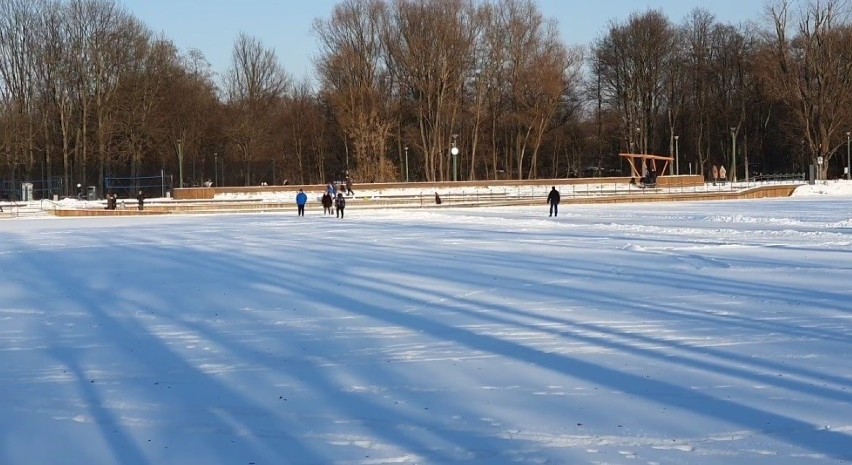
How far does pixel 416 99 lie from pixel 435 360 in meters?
53.3

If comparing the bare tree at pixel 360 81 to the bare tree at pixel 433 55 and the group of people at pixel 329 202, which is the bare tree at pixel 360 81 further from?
the group of people at pixel 329 202

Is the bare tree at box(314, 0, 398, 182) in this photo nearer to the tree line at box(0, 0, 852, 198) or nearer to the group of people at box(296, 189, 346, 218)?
the tree line at box(0, 0, 852, 198)

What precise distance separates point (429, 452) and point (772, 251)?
44.1 ft

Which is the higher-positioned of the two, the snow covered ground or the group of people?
the group of people

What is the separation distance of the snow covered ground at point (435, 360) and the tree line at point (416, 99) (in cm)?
4040

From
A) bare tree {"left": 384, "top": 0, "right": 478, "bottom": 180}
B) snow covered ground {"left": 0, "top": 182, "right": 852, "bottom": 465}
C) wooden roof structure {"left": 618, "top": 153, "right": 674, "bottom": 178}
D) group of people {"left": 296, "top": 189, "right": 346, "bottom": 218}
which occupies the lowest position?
snow covered ground {"left": 0, "top": 182, "right": 852, "bottom": 465}

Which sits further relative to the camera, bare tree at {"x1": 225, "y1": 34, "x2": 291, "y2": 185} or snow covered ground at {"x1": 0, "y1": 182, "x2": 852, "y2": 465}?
bare tree at {"x1": 225, "y1": 34, "x2": 291, "y2": 185}

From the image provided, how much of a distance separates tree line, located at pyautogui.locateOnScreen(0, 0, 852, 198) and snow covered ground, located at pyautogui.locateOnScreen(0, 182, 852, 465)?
40.4 meters

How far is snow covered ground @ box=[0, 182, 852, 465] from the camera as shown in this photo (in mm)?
5832

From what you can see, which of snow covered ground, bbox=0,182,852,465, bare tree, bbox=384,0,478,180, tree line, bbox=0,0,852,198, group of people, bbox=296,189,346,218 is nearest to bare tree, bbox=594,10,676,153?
tree line, bbox=0,0,852,198

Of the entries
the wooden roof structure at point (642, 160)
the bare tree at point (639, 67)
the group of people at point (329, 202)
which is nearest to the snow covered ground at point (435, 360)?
the group of people at point (329, 202)

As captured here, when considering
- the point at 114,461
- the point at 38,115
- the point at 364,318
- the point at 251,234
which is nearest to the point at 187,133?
the point at 38,115

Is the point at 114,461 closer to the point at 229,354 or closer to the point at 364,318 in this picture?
the point at 229,354

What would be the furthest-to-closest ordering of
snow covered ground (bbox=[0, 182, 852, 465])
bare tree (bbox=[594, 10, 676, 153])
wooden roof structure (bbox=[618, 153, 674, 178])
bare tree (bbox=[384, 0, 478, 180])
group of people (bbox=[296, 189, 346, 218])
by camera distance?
bare tree (bbox=[594, 10, 676, 153]), bare tree (bbox=[384, 0, 478, 180]), wooden roof structure (bbox=[618, 153, 674, 178]), group of people (bbox=[296, 189, 346, 218]), snow covered ground (bbox=[0, 182, 852, 465])
